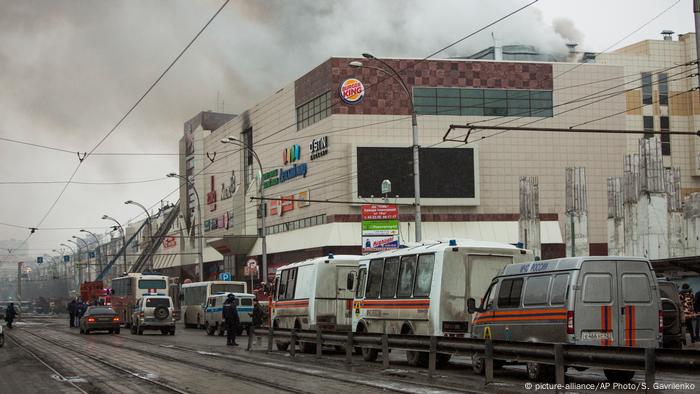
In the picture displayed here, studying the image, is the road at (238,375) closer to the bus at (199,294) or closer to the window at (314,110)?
the bus at (199,294)

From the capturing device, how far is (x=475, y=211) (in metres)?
74.7

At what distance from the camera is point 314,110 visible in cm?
7756

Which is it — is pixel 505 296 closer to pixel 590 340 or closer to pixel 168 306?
pixel 590 340

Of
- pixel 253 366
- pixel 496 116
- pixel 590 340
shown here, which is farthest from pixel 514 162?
pixel 590 340

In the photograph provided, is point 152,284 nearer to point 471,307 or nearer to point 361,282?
point 361,282

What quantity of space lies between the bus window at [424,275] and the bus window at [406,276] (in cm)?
26

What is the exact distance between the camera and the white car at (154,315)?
154ft

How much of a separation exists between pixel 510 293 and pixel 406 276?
469cm

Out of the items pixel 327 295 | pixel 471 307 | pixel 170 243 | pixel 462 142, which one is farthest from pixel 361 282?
pixel 170 243

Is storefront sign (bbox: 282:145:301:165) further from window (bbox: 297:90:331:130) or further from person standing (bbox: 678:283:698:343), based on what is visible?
person standing (bbox: 678:283:698:343)

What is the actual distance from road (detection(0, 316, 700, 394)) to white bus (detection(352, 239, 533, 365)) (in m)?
1.00

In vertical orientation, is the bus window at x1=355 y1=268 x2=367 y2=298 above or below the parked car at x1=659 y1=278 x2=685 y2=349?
above

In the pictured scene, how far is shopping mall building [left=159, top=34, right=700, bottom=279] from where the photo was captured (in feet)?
239

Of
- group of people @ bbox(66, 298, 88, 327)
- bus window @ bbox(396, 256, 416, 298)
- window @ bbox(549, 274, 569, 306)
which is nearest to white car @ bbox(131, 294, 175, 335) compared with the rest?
group of people @ bbox(66, 298, 88, 327)
